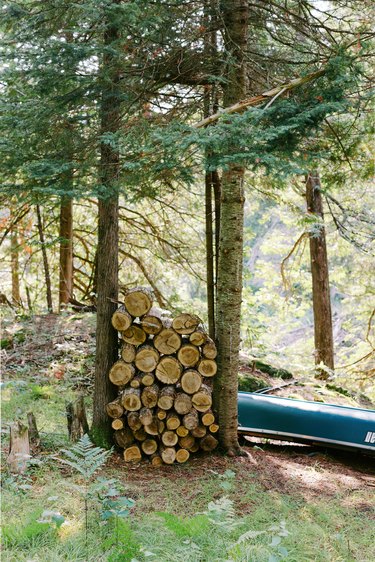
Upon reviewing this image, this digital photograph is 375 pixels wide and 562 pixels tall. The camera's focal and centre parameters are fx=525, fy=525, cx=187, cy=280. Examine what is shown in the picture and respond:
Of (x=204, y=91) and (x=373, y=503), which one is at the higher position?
(x=204, y=91)

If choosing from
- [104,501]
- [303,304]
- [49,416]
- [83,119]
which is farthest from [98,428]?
[303,304]

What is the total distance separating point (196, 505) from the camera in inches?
177

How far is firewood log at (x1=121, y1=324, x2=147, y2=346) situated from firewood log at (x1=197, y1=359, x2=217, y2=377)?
69cm

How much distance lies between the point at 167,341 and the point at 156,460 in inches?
49.9

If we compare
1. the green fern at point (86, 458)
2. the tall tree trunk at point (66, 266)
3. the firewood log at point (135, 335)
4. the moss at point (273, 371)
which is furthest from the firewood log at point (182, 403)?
the tall tree trunk at point (66, 266)

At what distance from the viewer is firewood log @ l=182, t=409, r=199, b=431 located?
18.5 feet

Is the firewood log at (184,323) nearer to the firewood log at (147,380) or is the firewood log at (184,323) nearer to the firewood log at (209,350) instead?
the firewood log at (209,350)

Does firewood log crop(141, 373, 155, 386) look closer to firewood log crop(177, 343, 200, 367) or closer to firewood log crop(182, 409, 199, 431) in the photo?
firewood log crop(177, 343, 200, 367)

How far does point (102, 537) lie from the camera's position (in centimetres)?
345

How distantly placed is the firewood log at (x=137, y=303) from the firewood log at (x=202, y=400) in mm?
1047

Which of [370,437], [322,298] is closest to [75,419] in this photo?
[370,437]

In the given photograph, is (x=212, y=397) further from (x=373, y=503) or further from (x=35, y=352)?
(x=35, y=352)

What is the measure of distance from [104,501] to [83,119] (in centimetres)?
379

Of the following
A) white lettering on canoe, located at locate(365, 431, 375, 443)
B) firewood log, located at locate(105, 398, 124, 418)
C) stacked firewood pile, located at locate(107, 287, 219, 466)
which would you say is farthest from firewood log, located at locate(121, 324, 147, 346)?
white lettering on canoe, located at locate(365, 431, 375, 443)
